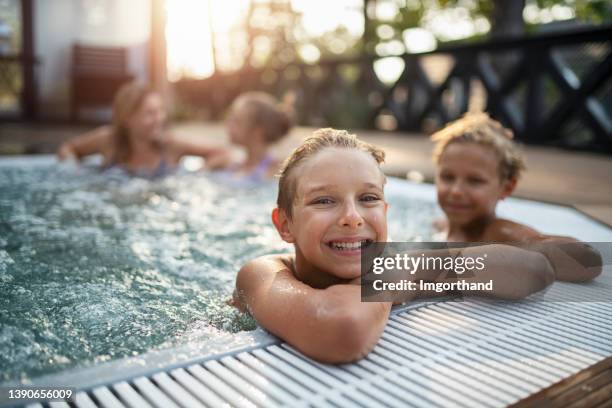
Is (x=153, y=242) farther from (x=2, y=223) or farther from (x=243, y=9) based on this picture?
(x=243, y=9)

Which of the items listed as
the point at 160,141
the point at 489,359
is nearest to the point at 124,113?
the point at 160,141

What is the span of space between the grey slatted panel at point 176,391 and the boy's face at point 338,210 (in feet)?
1.94

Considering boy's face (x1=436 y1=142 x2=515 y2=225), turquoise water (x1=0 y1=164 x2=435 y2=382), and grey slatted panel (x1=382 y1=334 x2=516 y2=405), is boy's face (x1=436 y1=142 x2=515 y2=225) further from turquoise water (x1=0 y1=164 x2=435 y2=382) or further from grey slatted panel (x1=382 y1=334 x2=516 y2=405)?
grey slatted panel (x1=382 y1=334 x2=516 y2=405)

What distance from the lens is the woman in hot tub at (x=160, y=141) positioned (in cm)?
530

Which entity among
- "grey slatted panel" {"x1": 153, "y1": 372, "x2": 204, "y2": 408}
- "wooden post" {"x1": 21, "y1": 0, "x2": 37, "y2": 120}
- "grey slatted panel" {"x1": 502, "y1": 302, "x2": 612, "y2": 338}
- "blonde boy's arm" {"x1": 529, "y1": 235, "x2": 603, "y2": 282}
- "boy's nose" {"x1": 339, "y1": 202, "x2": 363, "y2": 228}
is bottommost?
"grey slatted panel" {"x1": 502, "y1": 302, "x2": 612, "y2": 338}

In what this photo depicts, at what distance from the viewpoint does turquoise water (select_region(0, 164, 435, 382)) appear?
1.70m

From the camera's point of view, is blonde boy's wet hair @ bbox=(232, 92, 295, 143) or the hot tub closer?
the hot tub

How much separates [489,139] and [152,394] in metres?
1.98

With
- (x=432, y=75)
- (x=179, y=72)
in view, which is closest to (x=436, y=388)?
(x=432, y=75)

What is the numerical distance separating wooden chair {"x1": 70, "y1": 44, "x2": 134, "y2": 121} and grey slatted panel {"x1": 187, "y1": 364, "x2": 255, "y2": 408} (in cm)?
901

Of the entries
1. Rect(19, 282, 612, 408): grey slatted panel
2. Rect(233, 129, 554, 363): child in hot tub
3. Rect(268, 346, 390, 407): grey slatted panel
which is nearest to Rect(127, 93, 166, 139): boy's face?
Rect(233, 129, 554, 363): child in hot tub

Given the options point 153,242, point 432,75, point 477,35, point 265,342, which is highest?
point 477,35

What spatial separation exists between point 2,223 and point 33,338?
6.89ft

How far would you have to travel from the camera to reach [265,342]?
157cm
